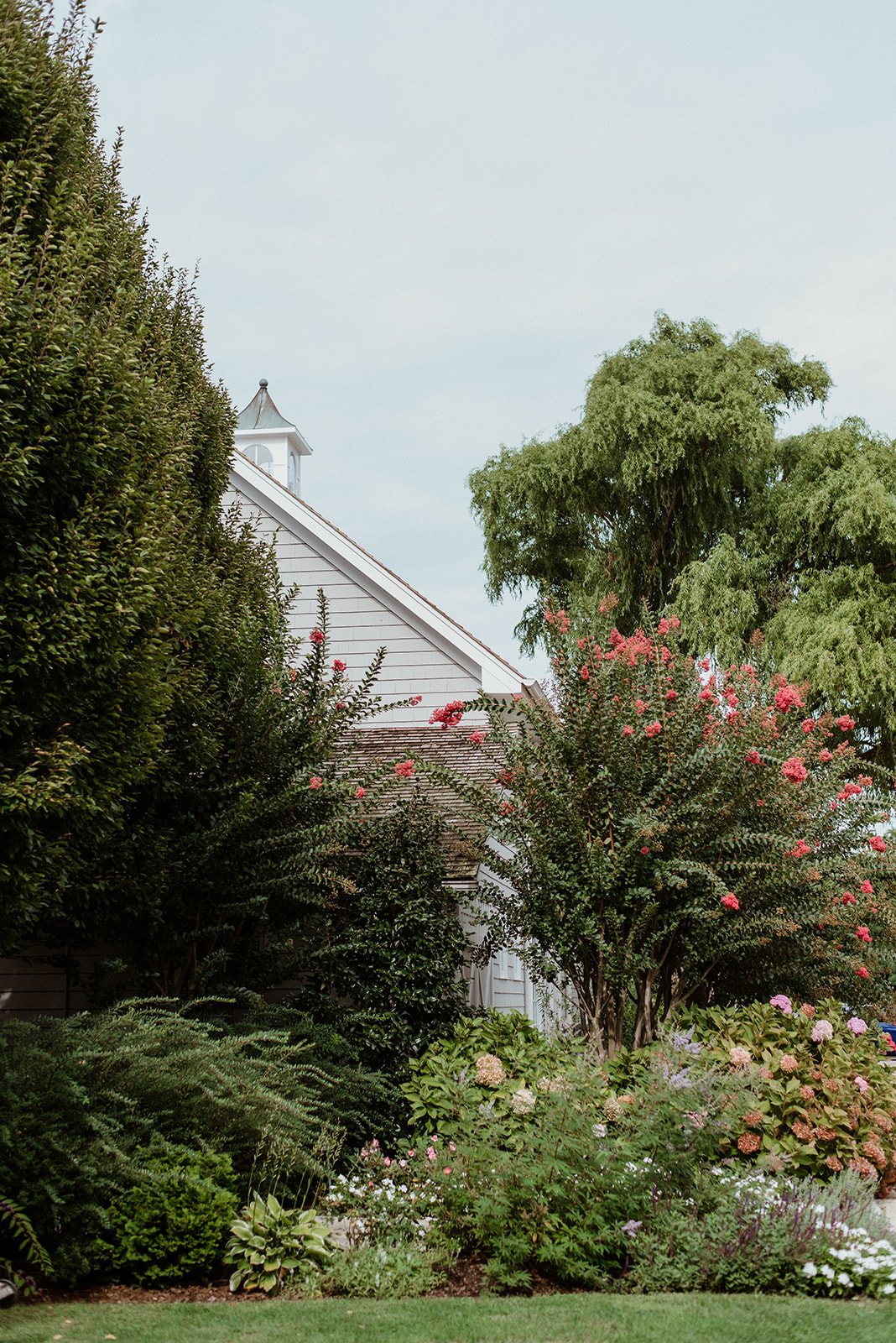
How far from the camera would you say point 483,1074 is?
7.01 metres

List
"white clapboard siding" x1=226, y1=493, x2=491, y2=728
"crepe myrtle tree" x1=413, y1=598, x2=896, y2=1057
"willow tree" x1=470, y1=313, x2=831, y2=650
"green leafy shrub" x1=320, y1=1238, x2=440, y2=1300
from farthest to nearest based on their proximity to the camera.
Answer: "willow tree" x1=470, y1=313, x2=831, y2=650 → "white clapboard siding" x1=226, y1=493, x2=491, y2=728 → "crepe myrtle tree" x1=413, y1=598, x2=896, y2=1057 → "green leafy shrub" x1=320, y1=1238, x2=440, y2=1300

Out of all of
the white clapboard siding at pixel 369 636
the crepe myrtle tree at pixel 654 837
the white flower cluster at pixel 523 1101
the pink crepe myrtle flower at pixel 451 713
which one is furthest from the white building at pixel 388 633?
the white flower cluster at pixel 523 1101

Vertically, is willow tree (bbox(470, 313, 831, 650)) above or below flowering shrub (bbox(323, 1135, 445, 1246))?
above

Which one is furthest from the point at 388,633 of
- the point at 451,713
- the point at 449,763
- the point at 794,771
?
the point at 794,771

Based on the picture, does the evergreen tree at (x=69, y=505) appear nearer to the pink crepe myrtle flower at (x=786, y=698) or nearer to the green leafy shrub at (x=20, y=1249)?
the green leafy shrub at (x=20, y=1249)

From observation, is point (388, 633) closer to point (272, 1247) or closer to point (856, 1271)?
point (272, 1247)

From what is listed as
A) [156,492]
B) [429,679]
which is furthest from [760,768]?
[429,679]

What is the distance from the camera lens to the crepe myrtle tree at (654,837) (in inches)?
314

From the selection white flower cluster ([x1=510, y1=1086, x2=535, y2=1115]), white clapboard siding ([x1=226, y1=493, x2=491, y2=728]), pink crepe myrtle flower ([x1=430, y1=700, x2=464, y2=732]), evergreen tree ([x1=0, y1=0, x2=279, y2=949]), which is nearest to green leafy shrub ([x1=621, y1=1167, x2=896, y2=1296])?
white flower cluster ([x1=510, y1=1086, x2=535, y2=1115])

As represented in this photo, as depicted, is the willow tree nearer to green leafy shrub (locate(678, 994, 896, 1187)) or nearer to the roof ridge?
the roof ridge

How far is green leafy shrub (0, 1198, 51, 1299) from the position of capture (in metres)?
5.07

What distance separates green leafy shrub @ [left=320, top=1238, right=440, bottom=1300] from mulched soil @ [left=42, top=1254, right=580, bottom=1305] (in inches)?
4.0

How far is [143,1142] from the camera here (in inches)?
242

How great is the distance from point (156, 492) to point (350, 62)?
4.73 m
